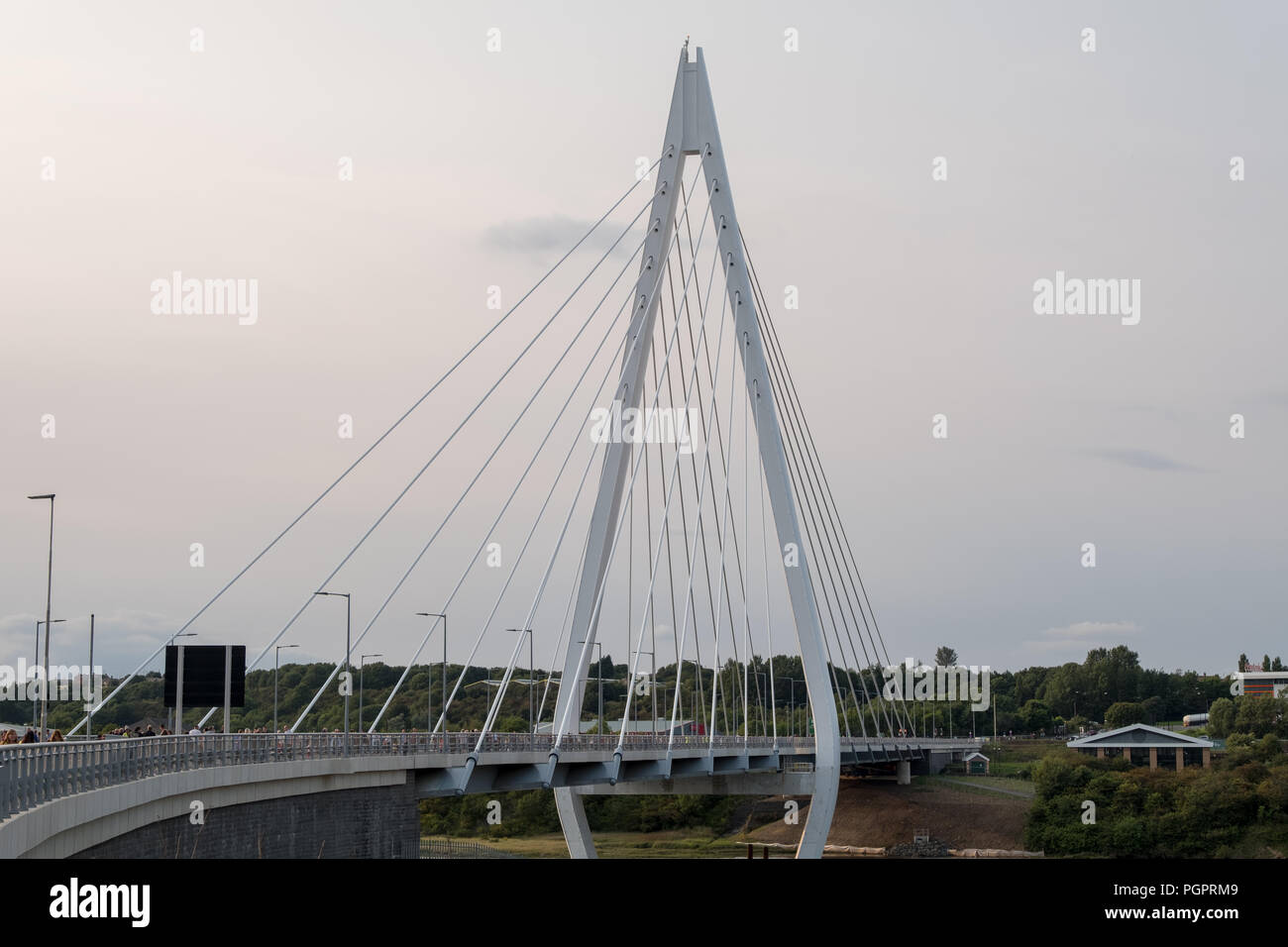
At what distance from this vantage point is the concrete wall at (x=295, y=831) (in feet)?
80.0

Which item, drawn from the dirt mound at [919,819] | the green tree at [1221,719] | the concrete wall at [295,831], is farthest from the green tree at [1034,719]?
the concrete wall at [295,831]

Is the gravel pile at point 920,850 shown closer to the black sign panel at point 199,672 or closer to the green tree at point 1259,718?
the green tree at point 1259,718

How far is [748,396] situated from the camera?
53969 millimetres

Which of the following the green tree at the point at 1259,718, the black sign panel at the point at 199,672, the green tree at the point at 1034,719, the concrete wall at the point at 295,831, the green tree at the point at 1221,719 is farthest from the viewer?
the green tree at the point at 1034,719

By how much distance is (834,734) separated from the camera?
5556cm

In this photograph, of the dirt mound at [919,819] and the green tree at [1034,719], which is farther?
the green tree at [1034,719]

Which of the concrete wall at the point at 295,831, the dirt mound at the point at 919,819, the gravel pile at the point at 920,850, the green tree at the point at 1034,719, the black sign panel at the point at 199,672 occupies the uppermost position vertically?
the black sign panel at the point at 199,672

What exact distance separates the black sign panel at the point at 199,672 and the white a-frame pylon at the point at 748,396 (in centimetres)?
1548

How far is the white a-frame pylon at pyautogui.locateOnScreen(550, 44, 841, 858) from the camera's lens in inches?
1914

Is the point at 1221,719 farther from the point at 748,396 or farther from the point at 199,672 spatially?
the point at 199,672

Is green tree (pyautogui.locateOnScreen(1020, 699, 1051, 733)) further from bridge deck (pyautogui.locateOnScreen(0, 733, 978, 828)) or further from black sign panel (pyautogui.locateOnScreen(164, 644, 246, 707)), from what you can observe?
black sign panel (pyautogui.locateOnScreen(164, 644, 246, 707))
